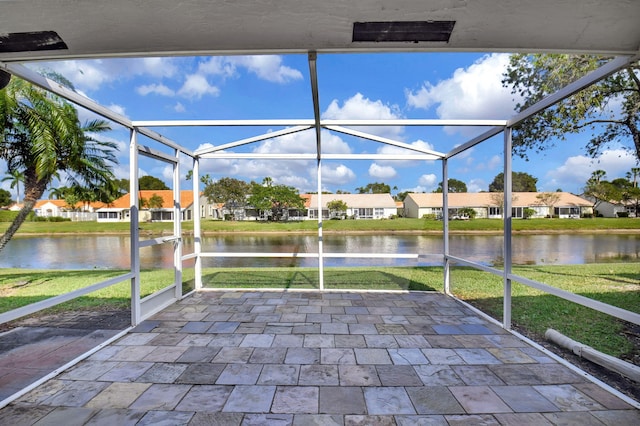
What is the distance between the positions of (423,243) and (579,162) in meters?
→ 4.57

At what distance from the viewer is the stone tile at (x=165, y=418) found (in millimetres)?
1762

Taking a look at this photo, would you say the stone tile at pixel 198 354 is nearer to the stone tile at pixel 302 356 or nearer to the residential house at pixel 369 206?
the stone tile at pixel 302 356

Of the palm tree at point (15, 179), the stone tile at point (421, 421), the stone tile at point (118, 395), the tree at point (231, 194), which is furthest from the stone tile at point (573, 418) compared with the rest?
the tree at point (231, 194)

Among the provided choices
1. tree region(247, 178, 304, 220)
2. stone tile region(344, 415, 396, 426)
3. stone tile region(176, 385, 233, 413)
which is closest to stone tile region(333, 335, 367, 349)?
stone tile region(344, 415, 396, 426)

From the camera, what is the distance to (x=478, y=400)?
1.99m

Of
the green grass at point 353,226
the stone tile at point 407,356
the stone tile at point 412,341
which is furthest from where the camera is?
the green grass at point 353,226

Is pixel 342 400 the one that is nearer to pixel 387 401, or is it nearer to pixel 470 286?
pixel 387 401

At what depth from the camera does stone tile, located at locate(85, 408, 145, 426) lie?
1.77 meters

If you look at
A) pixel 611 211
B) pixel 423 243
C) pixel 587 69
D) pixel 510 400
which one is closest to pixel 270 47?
pixel 510 400

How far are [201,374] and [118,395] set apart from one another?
1.76 feet

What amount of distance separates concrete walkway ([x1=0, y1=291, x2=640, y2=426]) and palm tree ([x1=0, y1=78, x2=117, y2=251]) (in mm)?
3807

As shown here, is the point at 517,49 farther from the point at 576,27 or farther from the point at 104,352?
the point at 104,352

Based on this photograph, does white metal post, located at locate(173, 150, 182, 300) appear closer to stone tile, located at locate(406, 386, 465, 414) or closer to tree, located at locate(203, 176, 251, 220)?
stone tile, located at locate(406, 386, 465, 414)

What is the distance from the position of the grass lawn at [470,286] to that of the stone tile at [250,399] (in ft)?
9.58
